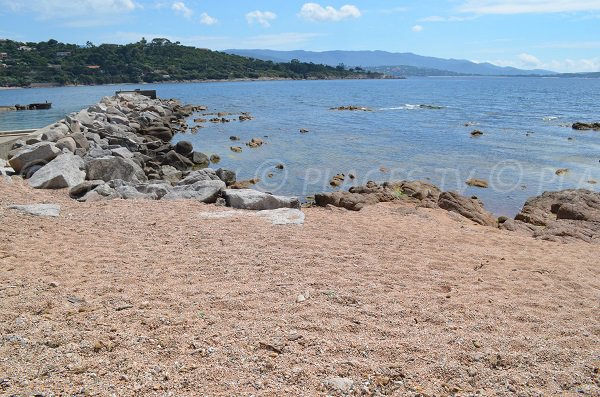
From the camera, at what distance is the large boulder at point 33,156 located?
37.7 ft

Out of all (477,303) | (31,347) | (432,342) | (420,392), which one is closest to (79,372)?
(31,347)

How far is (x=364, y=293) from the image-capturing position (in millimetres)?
5348

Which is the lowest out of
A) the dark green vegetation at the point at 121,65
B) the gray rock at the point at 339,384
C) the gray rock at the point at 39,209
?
the gray rock at the point at 339,384

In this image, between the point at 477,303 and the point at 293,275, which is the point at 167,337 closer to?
the point at 293,275

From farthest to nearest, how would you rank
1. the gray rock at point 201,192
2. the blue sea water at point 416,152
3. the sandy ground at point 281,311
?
the blue sea water at point 416,152 < the gray rock at point 201,192 < the sandy ground at point 281,311

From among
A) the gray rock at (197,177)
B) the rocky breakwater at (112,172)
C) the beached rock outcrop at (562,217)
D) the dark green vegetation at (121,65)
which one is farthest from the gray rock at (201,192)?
the dark green vegetation at (121,65)

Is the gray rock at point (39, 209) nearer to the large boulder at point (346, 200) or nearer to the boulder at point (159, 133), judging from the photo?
the large boulder at point (346, 200)

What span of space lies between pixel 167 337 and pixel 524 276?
4.39m

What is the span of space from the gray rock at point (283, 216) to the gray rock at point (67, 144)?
706cm

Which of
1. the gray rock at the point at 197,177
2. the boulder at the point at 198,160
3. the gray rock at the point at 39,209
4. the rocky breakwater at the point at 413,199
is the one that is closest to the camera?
the gray rock at the point at 39,209

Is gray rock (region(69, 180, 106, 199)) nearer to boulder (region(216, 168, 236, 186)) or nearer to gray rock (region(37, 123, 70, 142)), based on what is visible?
boulder (region(216, 168, 236, 186))

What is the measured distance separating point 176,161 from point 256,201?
8214 millimetres

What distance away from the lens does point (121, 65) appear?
112 m

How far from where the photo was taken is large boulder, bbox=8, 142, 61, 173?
11477mm
